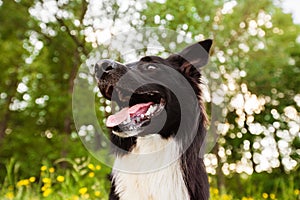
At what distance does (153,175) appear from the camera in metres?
3.28

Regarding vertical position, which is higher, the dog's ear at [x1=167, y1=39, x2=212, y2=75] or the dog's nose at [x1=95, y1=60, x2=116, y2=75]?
the dog's ear at [x1=167, y1=39, x2=212, y2=75]

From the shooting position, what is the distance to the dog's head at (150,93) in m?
3.09

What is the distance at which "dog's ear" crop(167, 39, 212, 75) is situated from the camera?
317cm

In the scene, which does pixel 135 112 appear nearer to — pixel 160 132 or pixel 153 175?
pixel 160 132

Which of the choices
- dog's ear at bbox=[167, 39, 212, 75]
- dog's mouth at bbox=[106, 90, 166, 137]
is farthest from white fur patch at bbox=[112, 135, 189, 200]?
dog's ear at bbox=[167, 39, 212, 75]

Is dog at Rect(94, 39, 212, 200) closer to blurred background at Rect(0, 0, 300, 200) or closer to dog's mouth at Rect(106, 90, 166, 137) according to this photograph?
dog's mouth at Rect(106, 90, 166, 137)

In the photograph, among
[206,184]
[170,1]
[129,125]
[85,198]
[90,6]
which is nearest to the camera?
[129,125]

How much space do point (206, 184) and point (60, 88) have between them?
9.53m

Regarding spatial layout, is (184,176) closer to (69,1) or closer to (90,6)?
(90,6)

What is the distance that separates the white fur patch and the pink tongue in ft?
0.60

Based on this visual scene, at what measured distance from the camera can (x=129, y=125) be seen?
122 inches

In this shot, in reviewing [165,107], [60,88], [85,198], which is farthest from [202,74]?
[60,88]

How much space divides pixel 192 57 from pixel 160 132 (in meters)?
0.55

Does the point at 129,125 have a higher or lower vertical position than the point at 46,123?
lower
